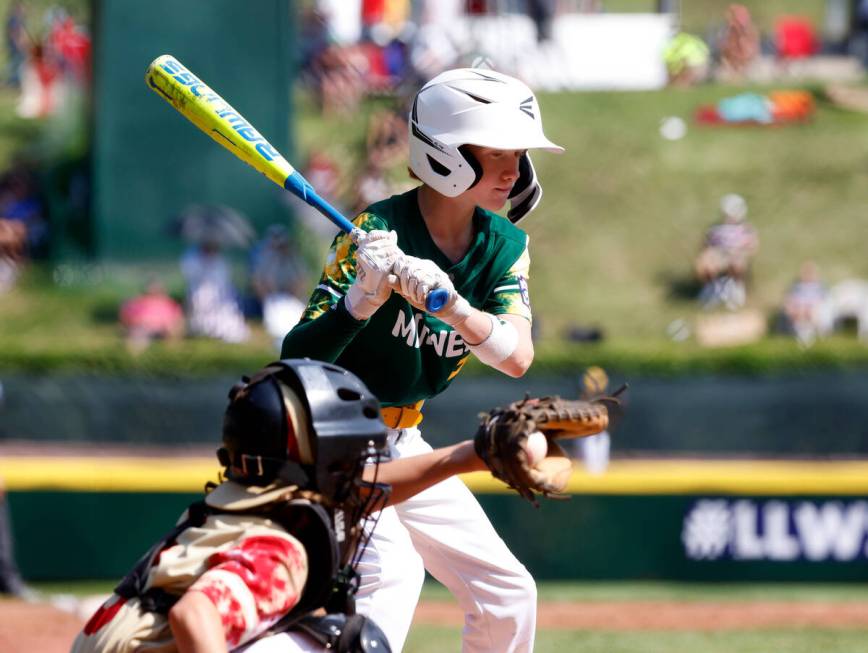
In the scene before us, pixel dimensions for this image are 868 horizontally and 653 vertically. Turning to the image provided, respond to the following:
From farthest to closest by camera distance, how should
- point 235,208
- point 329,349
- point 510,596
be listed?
point 235,208 → point 510,596 → point 329,349

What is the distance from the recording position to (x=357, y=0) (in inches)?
731

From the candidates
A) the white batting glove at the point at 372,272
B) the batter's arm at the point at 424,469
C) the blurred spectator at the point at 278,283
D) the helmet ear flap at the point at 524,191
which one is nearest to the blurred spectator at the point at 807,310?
the blurred spectator at the point at 278,283

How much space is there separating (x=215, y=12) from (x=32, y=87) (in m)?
4.62

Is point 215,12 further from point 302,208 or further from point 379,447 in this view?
point 379,447

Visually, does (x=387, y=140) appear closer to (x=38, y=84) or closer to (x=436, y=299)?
(x=38, y=84)

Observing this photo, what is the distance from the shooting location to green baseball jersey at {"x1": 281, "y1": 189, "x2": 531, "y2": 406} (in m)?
3.83

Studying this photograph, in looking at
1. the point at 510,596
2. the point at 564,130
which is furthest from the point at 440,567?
the point at 564,130

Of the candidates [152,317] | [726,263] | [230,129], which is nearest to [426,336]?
[230,129]

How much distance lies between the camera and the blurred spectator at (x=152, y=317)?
1202 cm

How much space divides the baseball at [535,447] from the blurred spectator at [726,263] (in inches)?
469

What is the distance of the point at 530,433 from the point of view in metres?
2.89

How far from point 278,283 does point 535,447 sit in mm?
10342

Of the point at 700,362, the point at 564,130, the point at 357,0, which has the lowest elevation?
the point at 700,362

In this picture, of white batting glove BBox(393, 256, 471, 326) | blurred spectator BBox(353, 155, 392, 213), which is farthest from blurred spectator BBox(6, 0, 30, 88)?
white batting glove BBox(393, 256, 471, 326)
